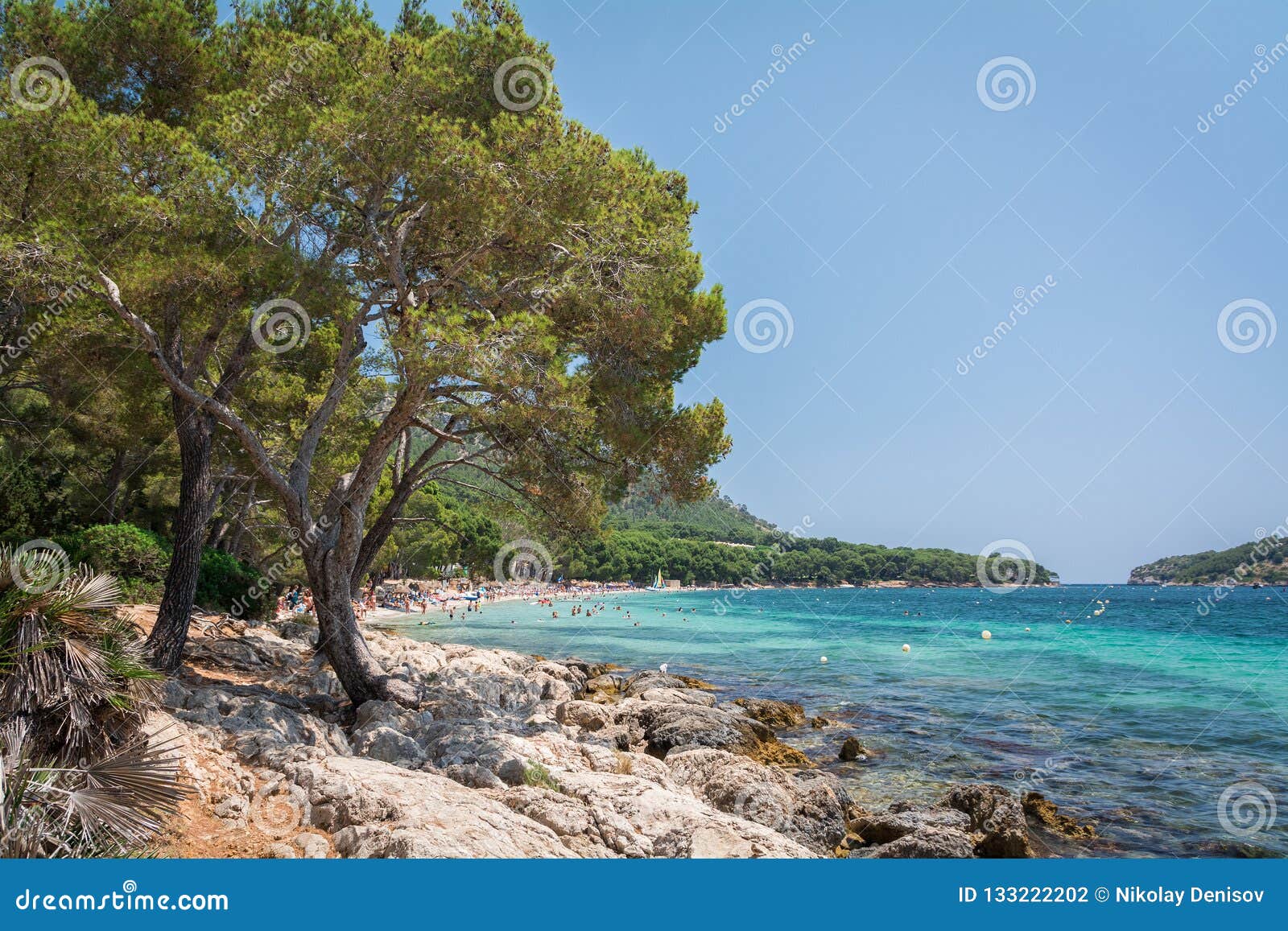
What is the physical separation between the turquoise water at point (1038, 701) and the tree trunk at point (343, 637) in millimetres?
6998

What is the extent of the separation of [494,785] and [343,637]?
3758mm

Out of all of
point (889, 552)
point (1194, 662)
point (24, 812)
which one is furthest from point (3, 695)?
point (889, 552)


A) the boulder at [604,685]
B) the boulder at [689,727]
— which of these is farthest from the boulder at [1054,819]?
the boulder at [604,685]

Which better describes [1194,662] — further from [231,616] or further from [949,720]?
[231,616]

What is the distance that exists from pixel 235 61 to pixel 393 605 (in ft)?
146

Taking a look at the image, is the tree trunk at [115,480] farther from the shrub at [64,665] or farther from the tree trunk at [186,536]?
the shrub at [64,665]

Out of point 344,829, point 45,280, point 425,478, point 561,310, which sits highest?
point 561,310

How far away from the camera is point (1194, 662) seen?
108 feet

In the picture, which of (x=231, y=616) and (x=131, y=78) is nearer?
(x=131, y=78)

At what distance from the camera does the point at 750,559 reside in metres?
128

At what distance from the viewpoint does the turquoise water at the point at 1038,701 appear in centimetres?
1105

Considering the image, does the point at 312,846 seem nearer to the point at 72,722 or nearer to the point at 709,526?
the point at 72,722

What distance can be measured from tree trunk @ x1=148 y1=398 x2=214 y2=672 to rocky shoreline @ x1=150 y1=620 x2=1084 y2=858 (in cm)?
71

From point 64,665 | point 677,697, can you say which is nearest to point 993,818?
point 677,697
